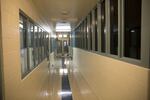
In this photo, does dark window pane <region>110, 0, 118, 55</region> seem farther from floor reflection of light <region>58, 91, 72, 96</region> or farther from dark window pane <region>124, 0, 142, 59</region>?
floor reflection of light <region>58, 91, 72, 96</region>

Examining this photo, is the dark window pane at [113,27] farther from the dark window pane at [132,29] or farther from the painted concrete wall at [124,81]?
the dark window pane at [132,29]

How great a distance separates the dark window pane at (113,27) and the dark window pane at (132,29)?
44cm


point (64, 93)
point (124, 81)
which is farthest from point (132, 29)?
point (64, 93)

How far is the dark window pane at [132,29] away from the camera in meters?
2.09

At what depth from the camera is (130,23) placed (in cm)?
236

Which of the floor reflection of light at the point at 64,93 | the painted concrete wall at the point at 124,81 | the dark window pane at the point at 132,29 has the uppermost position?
the dark window pane at the point at 132,29

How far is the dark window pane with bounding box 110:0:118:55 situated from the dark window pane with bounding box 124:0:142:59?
1.45 ft

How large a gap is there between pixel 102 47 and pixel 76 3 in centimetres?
150

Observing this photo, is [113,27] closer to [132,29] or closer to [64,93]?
[132,29]

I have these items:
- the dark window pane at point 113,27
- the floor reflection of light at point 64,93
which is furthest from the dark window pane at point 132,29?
the floor reflection of light at point 64,93

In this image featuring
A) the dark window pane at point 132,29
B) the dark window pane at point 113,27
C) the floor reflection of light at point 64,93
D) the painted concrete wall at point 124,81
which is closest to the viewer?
the painted concrete wall at point 124,81

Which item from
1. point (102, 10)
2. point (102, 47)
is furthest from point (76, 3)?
point (102, 47)

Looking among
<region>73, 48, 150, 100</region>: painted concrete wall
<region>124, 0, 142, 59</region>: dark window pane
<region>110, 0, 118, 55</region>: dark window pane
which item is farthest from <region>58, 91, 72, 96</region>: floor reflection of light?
<region>124, 0, 142, 59</region>: dark window pane

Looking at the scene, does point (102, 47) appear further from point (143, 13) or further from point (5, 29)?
point (5, 29)
